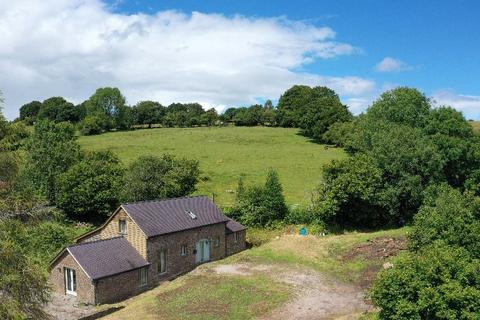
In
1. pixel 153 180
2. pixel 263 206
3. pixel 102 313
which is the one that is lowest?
pixel 102 313

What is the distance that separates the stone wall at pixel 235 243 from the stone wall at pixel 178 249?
94cm

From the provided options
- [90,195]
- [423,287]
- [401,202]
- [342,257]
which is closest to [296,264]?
[342,257]

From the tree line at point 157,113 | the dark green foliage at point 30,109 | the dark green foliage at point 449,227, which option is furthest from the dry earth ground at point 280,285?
the dark green foliage at point 30,109

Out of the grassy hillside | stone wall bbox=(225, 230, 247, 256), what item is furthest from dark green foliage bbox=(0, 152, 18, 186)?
the grassy hillside

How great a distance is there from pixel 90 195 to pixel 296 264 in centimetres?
2246

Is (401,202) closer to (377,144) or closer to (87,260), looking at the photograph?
(377,144)

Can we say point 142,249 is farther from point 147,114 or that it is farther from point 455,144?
point 147,114

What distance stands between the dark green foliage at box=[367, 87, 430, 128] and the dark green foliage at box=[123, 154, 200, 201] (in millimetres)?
24888

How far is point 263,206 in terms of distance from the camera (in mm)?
45250

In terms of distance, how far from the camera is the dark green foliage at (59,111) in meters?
108

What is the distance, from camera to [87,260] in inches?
1199

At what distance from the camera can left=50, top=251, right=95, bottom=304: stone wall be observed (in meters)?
29.8

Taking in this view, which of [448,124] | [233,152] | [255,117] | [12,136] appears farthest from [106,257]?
[255,117]

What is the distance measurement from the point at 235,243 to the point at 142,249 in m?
10.2
